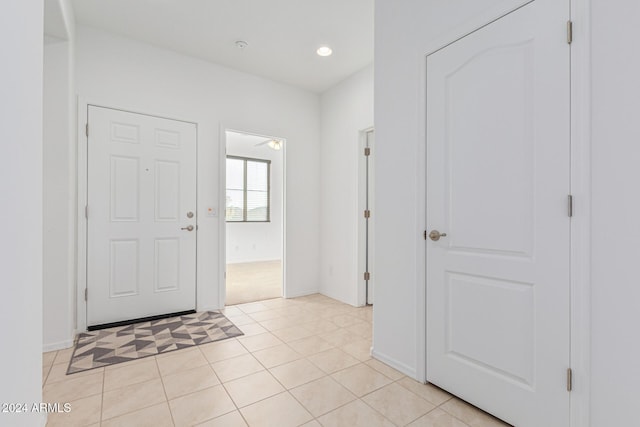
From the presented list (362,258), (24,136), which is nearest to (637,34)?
(24,136)

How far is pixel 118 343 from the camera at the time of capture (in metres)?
2.59

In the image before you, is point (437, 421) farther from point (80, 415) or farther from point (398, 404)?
point (80, 415)

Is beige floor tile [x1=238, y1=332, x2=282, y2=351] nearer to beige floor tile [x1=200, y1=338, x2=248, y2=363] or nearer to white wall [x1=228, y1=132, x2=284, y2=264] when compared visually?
beige floor tile [x1=200, y1=338, x2=248, y2=363]

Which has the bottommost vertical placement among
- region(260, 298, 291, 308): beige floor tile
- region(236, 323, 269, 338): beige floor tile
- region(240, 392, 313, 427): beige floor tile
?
region(260, 298, 291, 308): beige floor tile

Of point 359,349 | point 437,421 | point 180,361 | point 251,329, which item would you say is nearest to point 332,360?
point 359,349

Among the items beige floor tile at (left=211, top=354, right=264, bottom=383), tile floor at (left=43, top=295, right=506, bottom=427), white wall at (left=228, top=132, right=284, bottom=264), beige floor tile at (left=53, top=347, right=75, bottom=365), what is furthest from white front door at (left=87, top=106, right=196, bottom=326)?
white wall at (left=228, top=132, right=284, bottom=264)

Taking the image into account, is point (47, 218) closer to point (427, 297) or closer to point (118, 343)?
point (118, 343)

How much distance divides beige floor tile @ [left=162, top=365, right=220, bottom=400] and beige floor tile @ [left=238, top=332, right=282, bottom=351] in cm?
44

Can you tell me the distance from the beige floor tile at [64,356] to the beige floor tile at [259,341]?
1.25 m

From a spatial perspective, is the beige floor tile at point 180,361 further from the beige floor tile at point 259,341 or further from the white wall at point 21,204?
the white wall at point 21,204

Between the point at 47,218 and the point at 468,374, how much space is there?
10.4 ft

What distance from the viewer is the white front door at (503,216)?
4.60 feet

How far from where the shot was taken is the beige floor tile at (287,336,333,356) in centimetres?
246

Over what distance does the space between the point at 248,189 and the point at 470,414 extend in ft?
21.0
